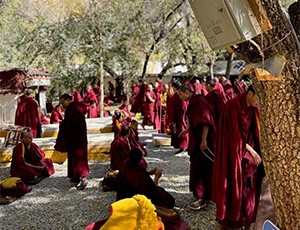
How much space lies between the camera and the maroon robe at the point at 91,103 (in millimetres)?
14625

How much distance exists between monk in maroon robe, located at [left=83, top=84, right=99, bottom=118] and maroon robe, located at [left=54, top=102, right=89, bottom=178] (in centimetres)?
854

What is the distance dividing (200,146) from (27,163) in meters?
3.34

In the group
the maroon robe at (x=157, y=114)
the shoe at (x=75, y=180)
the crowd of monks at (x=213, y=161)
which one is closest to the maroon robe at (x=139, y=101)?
the maroon robe at (x=157, y=114)

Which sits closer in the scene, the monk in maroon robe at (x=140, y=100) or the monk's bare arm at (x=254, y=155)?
the monk's bare arm at (x=254, y=155)

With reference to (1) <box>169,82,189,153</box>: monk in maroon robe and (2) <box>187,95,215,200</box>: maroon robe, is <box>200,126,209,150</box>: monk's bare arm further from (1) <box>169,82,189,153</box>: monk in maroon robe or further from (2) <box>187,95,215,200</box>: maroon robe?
(1) <box>169,82,189,153</box>: monk in maroon robe

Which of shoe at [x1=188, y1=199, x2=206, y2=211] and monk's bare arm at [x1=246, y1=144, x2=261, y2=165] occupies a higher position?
monk's bare arm at [x1=246, y1=144, x2=261, y2=165]

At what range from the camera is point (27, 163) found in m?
6.66

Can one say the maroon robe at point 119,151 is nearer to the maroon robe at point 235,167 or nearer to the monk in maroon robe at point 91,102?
the maroon robe at point 235,167

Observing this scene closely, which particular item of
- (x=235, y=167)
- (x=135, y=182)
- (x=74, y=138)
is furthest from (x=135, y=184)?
(x=74, y=138)

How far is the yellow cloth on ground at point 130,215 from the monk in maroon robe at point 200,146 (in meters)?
1.71

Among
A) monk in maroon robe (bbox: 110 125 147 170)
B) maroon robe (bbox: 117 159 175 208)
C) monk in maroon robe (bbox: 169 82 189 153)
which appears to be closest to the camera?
maroon robe (bbox: 117 159 175 208)

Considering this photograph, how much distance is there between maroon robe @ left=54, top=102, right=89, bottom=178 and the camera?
593 centimetres

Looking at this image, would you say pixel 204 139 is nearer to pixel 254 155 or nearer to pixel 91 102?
pixel 254 155

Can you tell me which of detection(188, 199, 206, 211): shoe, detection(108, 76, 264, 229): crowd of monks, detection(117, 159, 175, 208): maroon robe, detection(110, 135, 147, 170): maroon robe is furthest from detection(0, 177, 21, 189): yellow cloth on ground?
detection(188, 199, 206, 211): shoe
